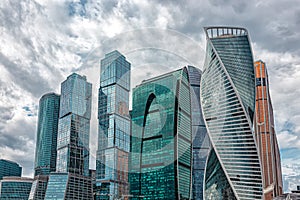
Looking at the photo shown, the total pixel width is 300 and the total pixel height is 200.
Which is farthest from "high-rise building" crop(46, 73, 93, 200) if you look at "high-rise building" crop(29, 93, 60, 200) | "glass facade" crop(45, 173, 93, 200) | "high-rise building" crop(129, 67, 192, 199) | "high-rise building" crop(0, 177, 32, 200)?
"high-rise building" crop(29, 93, 60, 200)

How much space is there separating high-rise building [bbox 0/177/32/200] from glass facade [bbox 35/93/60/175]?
20.7 m

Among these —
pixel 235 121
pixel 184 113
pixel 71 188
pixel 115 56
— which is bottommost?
pixel 71 188

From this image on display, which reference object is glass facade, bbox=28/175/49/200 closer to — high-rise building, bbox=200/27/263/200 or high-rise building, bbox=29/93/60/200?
high-rise building, bbox=29/93/60/200

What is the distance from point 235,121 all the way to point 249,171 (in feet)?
Answer: 30.8

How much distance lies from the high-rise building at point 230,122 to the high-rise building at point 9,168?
111 meters

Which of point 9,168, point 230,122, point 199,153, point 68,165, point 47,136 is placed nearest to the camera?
point 230,122

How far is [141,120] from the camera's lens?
72.3m

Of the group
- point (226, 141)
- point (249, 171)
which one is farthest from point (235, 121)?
point (249, 171)

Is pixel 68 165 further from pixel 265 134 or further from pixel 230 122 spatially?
pixel 230 122

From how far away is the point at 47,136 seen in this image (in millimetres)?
148875

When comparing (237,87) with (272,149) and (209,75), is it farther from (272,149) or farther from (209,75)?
(272,149)

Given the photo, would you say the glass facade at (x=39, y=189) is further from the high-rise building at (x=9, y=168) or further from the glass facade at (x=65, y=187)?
the high-rise building at (x=9, y=168)

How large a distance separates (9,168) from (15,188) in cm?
4045

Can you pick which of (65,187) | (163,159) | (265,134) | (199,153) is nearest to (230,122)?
(163,159)
